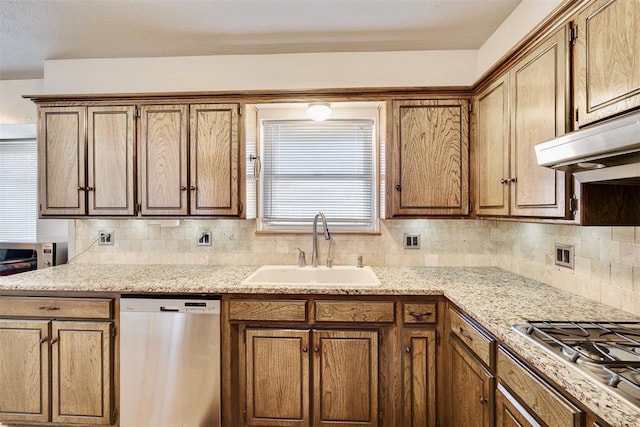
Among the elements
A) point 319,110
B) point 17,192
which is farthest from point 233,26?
point 17,192

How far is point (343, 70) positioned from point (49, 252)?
2.65 m

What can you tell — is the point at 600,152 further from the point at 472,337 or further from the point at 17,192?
the point at 17,192

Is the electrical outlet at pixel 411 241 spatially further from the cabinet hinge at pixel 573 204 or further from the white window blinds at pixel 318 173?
the cabinet hinge at pixel 573 204

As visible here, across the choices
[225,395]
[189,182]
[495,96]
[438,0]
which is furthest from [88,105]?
[495,96]

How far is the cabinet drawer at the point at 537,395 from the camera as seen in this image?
905 millimetres

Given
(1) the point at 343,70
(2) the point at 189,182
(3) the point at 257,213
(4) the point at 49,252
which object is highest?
(1) the point at 343,70

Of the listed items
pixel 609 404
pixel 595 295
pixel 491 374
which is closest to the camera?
pixel 609 404

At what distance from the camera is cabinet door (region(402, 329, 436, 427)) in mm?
1818

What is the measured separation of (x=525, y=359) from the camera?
3.55 feet

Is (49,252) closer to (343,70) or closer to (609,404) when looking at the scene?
(343,70)

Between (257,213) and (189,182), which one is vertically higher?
(189,182)

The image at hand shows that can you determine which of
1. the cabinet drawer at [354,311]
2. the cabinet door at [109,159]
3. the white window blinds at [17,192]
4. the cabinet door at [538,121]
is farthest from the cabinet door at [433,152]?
the white window blinds at [17,192]

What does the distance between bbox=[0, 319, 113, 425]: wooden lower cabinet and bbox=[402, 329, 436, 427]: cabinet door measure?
1.76 meters

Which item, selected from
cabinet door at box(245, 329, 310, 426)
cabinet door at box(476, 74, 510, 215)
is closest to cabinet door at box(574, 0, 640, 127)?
cabinet door at box(476, 74, 510, 215)
